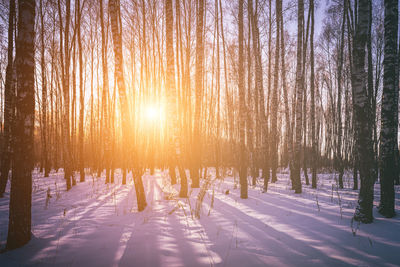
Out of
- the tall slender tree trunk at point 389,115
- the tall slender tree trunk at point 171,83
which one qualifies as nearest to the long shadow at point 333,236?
the tall slender tree trunk at point 389,115

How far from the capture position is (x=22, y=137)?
2.94 meters

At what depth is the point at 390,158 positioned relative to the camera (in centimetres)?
417

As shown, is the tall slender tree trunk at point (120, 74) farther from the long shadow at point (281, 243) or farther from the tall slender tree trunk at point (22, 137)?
the long shadow at point (281, 243)

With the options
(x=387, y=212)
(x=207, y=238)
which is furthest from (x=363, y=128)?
(x=207, y=238)

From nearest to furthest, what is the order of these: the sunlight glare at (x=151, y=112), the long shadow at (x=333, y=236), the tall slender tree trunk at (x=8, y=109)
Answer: the long shadow at (x=333, y=236) < the tall slender tree trunk at (x=8, y=109) < the sunlight glare at (x=151, y=112)

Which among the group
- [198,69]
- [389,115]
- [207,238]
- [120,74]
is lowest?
[207,238]

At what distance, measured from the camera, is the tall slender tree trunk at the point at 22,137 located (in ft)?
9.55

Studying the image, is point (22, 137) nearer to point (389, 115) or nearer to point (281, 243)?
point (281, 243)

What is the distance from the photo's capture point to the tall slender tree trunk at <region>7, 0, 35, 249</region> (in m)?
2.91

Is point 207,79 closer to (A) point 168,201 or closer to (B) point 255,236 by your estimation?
(A) point 168,201

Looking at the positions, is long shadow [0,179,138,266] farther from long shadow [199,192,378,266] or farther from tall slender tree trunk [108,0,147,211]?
long shadow [199,192,378,266]

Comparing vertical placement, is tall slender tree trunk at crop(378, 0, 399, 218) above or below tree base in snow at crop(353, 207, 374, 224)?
above

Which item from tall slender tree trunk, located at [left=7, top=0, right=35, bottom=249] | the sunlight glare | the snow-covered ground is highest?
the sunlight glare

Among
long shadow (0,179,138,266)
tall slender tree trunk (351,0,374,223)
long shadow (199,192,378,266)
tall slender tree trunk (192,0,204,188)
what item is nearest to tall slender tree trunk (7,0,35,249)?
long shadow (0,179,138,266)
